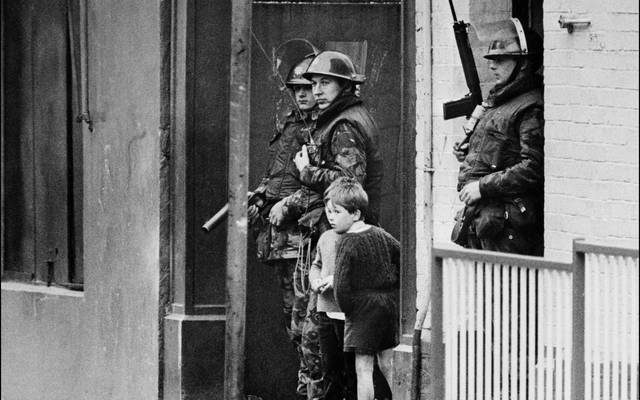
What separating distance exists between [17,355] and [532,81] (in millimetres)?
6100

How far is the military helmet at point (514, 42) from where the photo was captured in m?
10.2

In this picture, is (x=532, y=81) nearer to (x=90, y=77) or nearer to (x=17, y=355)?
(x=90, y=77)

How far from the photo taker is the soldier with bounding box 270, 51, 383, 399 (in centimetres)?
1102

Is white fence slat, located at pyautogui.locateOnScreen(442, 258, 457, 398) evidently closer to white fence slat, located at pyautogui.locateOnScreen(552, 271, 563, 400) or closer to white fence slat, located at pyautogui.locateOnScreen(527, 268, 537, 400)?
white fence slat, located at pyautogui.locateOnScreen(527, 268, 537, 400)

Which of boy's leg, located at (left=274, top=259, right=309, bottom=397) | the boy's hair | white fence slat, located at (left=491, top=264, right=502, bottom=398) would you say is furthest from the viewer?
boy's leg, located at (left=274, top=259, right=309, bottom=397)

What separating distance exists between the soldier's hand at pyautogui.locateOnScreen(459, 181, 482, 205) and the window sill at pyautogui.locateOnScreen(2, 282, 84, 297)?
4489 mm

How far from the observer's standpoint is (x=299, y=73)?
11.5 metres

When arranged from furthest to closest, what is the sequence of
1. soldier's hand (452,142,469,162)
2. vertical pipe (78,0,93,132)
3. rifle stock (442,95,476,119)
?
vertical pipe (78,0,93,132) → rifle stock (442,95,476,119) → soldier's hand (452,142,469,162)

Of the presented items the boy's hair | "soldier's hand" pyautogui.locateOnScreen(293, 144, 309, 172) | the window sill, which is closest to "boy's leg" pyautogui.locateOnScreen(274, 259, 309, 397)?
"soldier's hand" pyautogui.locateOnScreen(293, 144, 309, 172)

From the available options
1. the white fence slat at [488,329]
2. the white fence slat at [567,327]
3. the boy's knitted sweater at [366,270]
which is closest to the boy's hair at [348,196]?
the boy's knitted sweater at [366,270]

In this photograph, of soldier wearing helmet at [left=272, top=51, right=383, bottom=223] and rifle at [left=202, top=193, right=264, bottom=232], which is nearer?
soldier wearing helmet at [left=272, top=51, right=383, bottom=223]

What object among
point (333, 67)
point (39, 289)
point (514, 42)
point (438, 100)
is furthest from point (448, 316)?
point (39, 289)

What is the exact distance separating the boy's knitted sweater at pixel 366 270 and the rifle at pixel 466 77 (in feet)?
2.71

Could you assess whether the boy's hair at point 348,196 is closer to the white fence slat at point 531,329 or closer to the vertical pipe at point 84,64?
the white fence slat at point 531,329
